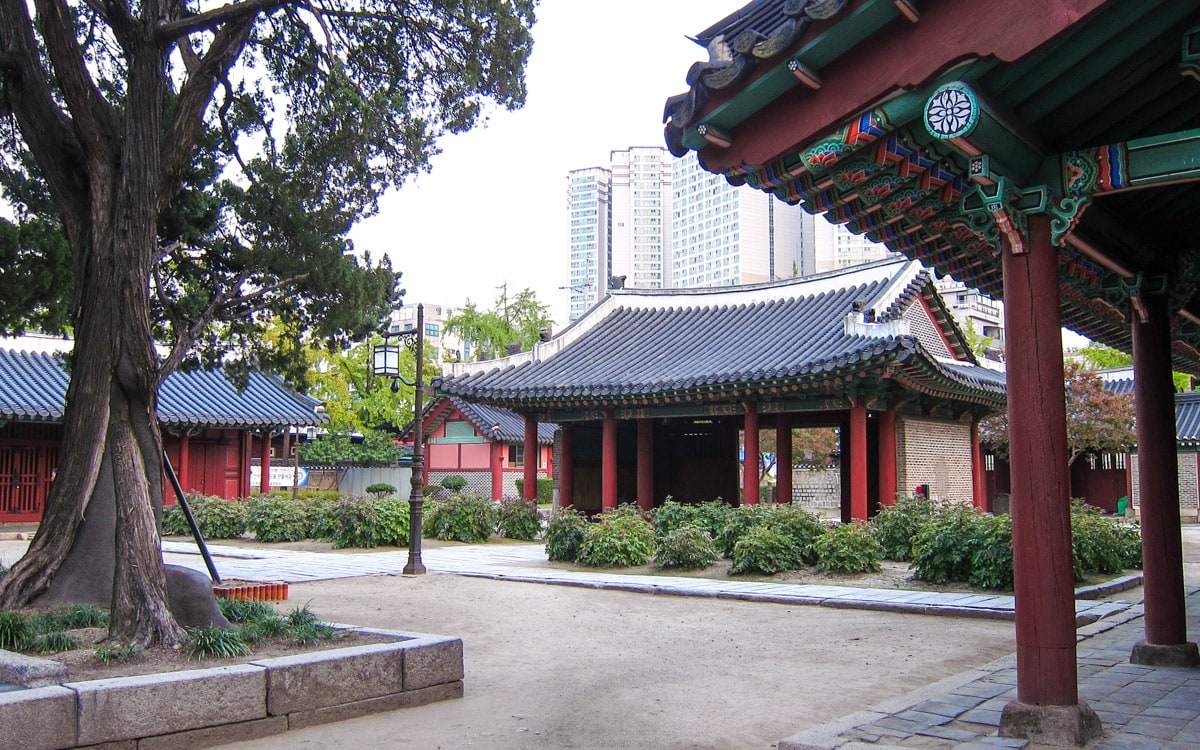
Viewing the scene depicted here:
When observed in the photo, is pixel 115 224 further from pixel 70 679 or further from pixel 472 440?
pixel 472 440

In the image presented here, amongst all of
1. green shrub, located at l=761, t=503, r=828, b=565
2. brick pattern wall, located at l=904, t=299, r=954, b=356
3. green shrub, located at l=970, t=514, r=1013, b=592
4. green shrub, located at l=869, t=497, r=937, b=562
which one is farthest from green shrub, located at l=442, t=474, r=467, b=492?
green shrub, located at l=970, t=514, r=1013, b=592

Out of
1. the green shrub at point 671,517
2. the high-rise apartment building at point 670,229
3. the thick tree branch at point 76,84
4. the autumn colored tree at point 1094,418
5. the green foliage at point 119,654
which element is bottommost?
the green foliage at point 119,654

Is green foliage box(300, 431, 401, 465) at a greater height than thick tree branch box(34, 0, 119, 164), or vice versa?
thick tree branch box(34, 0, 119, 164)

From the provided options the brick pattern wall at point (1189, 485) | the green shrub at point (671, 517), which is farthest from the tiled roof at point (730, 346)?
the brick pattern wall at point (1189, 485)

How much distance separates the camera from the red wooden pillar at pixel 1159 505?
6312 mm

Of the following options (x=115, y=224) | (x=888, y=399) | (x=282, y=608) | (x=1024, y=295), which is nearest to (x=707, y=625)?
(x=282, y=608)

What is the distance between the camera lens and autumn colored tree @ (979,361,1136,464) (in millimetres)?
28141

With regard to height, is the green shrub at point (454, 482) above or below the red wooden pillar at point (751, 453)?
below

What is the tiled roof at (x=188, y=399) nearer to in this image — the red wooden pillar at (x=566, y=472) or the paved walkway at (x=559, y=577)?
the paved walkway at (x=559, y=577)

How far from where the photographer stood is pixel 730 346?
64.9 ft

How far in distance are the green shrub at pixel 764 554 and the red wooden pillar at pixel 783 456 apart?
450 centimetres

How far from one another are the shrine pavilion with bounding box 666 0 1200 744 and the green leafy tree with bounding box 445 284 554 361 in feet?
141

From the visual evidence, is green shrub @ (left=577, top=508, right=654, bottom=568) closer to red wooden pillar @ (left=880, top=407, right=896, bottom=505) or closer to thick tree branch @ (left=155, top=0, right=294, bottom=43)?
red wooden pillar @ (left=880, top=407, right=896, bottom=505)

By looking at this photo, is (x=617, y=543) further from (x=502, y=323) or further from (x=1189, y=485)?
(x=502, y=323)
